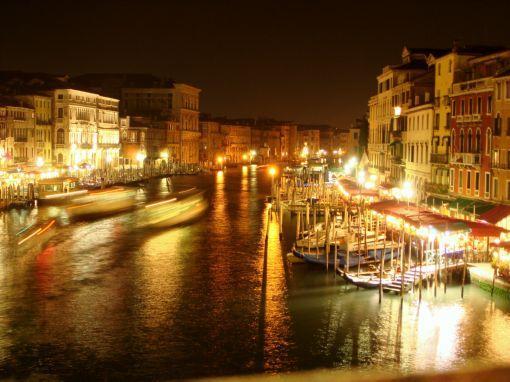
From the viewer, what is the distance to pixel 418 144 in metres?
35.4

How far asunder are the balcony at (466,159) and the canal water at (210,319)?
7.74m

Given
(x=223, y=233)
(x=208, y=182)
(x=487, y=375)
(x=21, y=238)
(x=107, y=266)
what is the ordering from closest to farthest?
(x=487, y=375) → (x=107, y=266) → (x=21, y=238) → (x=223, y=233) → (x=208, y=182)

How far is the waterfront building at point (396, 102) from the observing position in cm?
3722

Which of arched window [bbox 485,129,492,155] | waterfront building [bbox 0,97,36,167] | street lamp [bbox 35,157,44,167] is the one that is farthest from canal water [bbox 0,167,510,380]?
street lamp [bbox 35,157,44,167]

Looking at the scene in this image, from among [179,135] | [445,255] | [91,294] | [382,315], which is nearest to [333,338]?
[382,315]

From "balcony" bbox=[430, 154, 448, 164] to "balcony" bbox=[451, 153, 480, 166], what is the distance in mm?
1454

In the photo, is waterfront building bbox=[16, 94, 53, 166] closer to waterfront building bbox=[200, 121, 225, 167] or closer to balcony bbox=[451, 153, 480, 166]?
balcony bbox=[451, 153, 480, 166]

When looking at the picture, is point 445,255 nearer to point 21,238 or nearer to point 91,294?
point 91,294

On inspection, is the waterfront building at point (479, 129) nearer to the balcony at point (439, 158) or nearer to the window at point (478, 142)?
the window at point (478, 142)

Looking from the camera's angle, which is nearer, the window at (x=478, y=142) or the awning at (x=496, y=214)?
the awning at (x=496, y=214)

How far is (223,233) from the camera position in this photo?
30938mm

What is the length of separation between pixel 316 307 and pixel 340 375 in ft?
14.3

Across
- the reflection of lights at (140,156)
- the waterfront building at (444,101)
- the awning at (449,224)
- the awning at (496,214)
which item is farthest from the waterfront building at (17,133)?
the awning at (496,214)

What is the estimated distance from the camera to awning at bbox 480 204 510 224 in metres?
22.0
